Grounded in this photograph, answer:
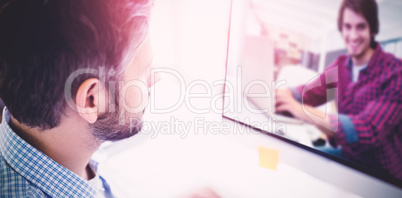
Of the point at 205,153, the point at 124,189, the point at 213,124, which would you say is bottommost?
the point at 124,189

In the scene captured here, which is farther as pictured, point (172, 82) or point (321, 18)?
point (172, 82)

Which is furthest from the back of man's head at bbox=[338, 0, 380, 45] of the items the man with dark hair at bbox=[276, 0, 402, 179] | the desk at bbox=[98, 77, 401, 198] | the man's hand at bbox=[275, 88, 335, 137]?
the desk at bbox=[98, 77, 401, 198]

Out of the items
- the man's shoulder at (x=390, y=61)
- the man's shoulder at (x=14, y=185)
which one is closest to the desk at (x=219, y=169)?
the man's shoulder at (x=390, y=61)

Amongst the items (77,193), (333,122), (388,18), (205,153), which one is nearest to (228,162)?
(205,153)

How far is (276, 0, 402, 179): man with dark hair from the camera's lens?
45cm

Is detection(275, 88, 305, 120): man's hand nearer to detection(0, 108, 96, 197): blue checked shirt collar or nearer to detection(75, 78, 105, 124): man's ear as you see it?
detection(75, 78, 105, 124): man's ear

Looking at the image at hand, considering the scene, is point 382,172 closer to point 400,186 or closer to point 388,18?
point 400,186

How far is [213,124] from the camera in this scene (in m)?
0.91

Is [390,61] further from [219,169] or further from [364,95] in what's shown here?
[219,169]

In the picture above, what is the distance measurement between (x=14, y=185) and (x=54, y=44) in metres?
0.32

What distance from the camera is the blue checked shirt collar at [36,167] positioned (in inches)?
19.3

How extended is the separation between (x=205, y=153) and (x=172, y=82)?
0.44 m

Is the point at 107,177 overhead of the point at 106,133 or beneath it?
beneath

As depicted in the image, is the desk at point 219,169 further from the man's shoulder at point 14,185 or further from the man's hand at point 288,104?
the man's shoulder at point 14,185
